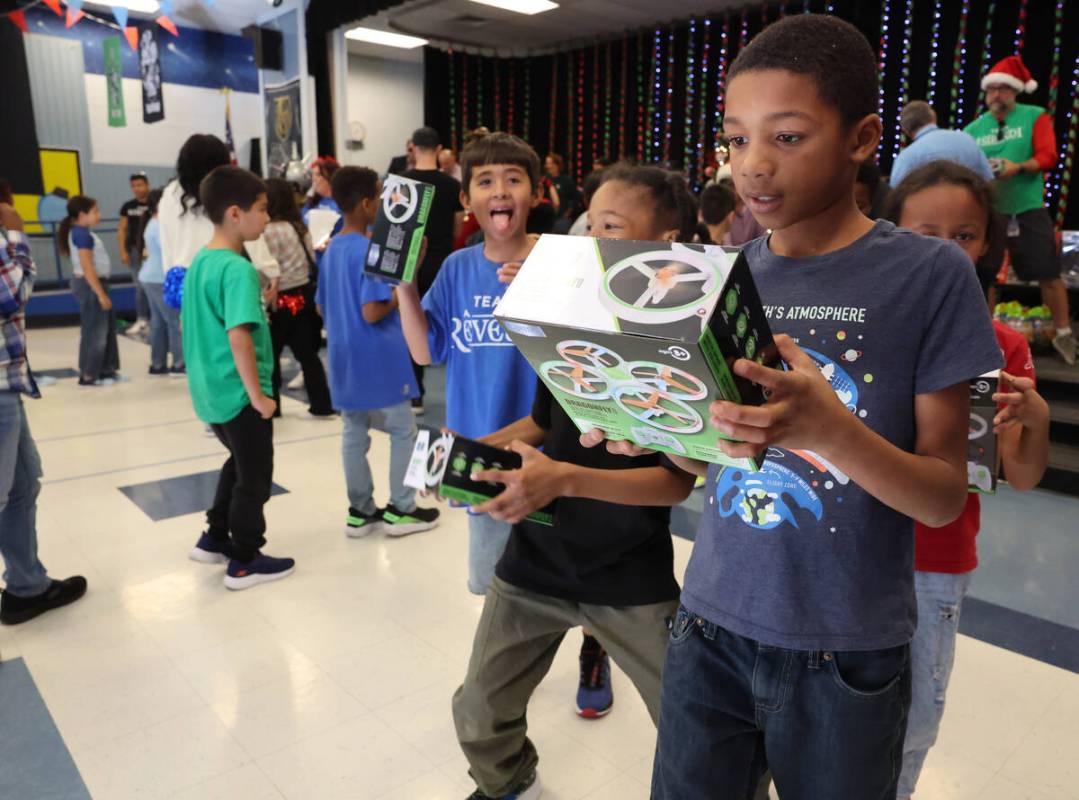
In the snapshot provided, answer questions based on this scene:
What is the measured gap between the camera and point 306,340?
16.5 ft

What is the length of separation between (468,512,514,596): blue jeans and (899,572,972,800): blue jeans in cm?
92

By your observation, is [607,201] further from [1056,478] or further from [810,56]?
[1056,478]

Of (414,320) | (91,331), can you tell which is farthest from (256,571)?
(91,331)

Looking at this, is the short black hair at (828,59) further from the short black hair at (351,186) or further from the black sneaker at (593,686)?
the short black hair at (351,186)

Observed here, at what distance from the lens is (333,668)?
7.59 ft

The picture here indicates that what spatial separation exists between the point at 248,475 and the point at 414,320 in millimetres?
1154

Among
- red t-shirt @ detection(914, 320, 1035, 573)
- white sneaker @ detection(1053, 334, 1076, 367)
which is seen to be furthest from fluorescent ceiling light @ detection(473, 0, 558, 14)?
red t-shirt @ detection(914, 320, 1035, 573)

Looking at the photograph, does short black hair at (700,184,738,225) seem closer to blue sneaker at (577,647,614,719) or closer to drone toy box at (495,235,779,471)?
blue sneaker at (577,647,614,719)

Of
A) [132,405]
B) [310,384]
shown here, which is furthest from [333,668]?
[132,405]

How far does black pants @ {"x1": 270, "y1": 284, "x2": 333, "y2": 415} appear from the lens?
493 cm

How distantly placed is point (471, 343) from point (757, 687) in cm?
119

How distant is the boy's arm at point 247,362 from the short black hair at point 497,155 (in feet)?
3.47

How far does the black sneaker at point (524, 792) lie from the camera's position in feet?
5.50

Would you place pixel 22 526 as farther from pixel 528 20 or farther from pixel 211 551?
pixel 528 20
